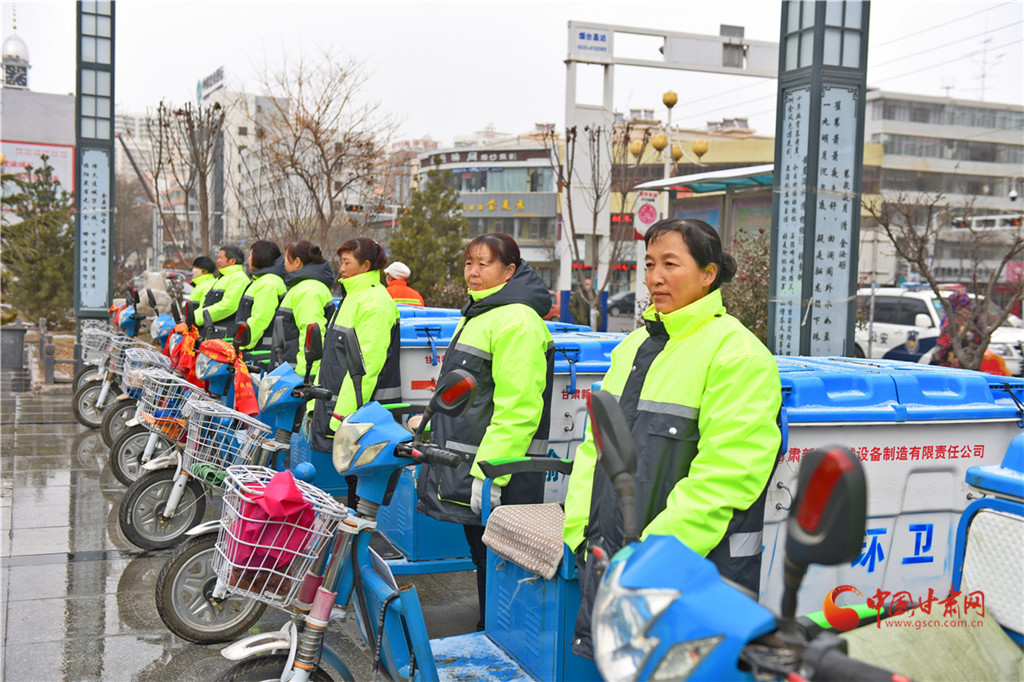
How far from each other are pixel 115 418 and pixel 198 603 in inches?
178

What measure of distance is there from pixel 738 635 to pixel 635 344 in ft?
5.09

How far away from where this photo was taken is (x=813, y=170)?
5.57m

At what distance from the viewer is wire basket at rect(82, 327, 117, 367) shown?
896 cm

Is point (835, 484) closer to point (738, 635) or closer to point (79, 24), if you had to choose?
point (738, 635)

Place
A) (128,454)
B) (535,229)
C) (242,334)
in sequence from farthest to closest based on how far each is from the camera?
(535,229) < (128,454) < (242,334)

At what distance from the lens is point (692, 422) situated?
2.63m

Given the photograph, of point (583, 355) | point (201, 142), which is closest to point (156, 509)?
point (583, 355)

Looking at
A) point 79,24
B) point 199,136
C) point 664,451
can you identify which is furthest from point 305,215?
point 664,451

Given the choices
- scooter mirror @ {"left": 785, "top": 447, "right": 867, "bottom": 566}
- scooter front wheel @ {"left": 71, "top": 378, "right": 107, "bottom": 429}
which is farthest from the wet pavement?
scooter mirror @ {"left": 785, "top": 447, "right": 867, "bottom": 566}

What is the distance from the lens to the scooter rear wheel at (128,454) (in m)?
7.23

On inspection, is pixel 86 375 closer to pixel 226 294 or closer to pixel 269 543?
pixel 226 294

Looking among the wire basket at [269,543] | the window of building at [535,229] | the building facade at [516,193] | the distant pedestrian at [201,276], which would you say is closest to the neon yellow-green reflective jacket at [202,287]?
the distant pedestrian at [201,276]

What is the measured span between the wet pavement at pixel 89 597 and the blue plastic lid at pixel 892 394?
2.21 meters

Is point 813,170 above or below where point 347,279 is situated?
above
